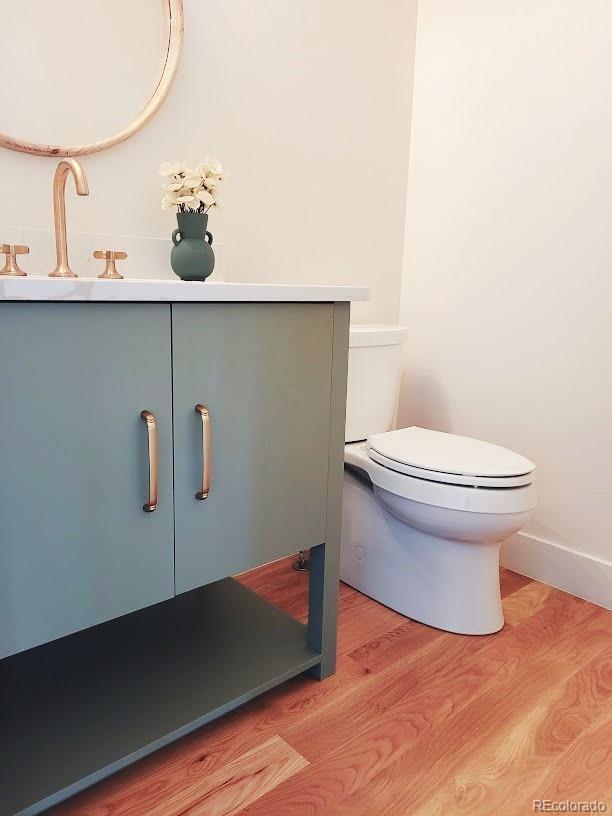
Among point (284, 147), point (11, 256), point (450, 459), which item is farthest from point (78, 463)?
point (284, 147)

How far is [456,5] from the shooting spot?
78.9 inches

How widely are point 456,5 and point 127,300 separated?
170 cm

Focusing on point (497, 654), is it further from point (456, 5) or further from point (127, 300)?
point (456, 5)

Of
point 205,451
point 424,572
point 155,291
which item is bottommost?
point 424,572

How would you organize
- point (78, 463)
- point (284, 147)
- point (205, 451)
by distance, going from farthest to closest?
1. point (284, 147)
2. point (205, 451)
3. point (78, 463)

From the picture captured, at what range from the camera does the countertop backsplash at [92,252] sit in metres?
1.33

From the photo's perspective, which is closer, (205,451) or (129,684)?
(205,451)

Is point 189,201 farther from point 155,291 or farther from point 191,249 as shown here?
point 155,291

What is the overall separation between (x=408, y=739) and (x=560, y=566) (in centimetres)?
87

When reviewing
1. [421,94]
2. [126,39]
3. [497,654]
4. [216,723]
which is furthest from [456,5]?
A: [216,723]

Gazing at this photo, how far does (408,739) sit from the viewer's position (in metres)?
1.26

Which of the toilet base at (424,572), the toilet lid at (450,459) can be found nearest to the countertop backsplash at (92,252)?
the toilet lid at (450,459)

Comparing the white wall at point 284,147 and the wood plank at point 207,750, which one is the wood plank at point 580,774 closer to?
the wood plank at point 207,750

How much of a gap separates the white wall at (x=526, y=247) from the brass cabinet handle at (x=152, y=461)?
130 cm
